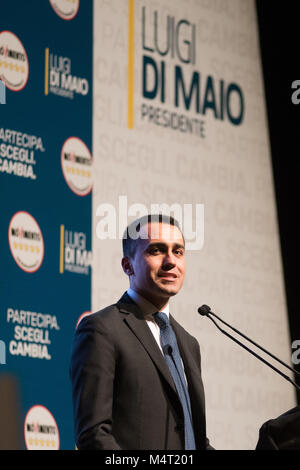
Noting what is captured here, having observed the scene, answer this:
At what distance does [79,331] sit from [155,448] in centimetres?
45

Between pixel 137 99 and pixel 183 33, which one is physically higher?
pixel 183 33

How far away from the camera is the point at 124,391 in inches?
105

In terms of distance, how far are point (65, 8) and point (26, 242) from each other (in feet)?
4.97

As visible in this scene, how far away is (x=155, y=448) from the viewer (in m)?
2.63

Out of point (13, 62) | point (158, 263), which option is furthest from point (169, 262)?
point (13, 62)

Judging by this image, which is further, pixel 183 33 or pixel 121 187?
pixel 183 33

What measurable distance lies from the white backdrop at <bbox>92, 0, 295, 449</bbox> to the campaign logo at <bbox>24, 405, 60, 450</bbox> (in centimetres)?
72

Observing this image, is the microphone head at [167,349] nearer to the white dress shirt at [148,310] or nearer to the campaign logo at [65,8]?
the white dress shirt at [148,310]

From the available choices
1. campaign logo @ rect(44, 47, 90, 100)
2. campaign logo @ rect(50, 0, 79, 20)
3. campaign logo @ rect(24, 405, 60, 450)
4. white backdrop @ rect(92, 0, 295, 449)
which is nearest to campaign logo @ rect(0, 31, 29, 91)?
campaign logo @ rect(44, 47, 90, 100)

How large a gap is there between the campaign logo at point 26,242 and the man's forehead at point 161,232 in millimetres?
1629

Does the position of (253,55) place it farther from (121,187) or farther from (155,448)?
(155,448)

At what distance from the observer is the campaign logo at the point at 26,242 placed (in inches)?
176
